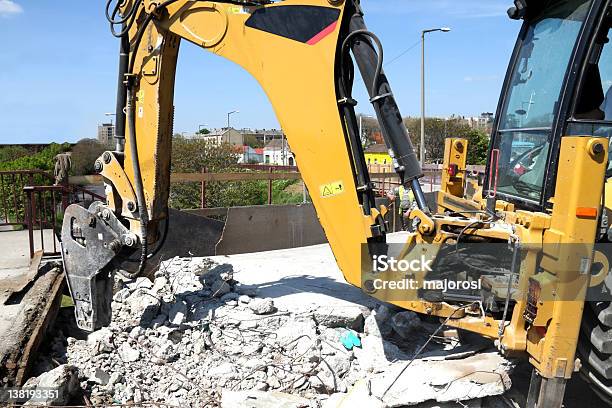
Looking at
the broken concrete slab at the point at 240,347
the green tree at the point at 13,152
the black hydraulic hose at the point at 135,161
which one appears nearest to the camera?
the broken concrete slab at the point at 240,347

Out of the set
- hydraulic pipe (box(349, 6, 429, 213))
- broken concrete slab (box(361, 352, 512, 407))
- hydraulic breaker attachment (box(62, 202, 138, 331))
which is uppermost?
hydraulic pipe (box(349, 6, 429, 213))

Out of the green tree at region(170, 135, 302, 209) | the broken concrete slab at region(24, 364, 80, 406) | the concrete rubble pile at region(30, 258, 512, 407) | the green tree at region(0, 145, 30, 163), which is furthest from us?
the green tree at region(0, 145, 30, 163)

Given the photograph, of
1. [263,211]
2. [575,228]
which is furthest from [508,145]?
[263,211]

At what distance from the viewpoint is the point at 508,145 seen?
462 centimetres

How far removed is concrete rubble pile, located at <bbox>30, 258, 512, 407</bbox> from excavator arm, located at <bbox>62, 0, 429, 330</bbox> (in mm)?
480

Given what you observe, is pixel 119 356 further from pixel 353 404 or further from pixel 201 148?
pixel 201 148

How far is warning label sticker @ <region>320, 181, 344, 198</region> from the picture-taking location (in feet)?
13.2

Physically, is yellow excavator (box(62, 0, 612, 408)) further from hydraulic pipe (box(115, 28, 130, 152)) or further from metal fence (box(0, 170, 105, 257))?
metal fence (box(0, 170, 105, 257))

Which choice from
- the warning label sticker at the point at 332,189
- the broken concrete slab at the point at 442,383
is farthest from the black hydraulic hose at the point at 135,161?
the broken concrete slab at the point at 442,383

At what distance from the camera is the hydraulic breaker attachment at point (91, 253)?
5.00 m

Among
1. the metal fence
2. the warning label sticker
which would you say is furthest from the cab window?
the metal fence

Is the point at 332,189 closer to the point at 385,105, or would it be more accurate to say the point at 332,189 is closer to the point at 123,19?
the point at 385,105

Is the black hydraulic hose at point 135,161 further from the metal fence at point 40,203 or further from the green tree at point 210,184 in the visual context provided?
the green tree at point 210,184

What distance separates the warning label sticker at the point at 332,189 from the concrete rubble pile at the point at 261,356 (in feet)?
4.37
